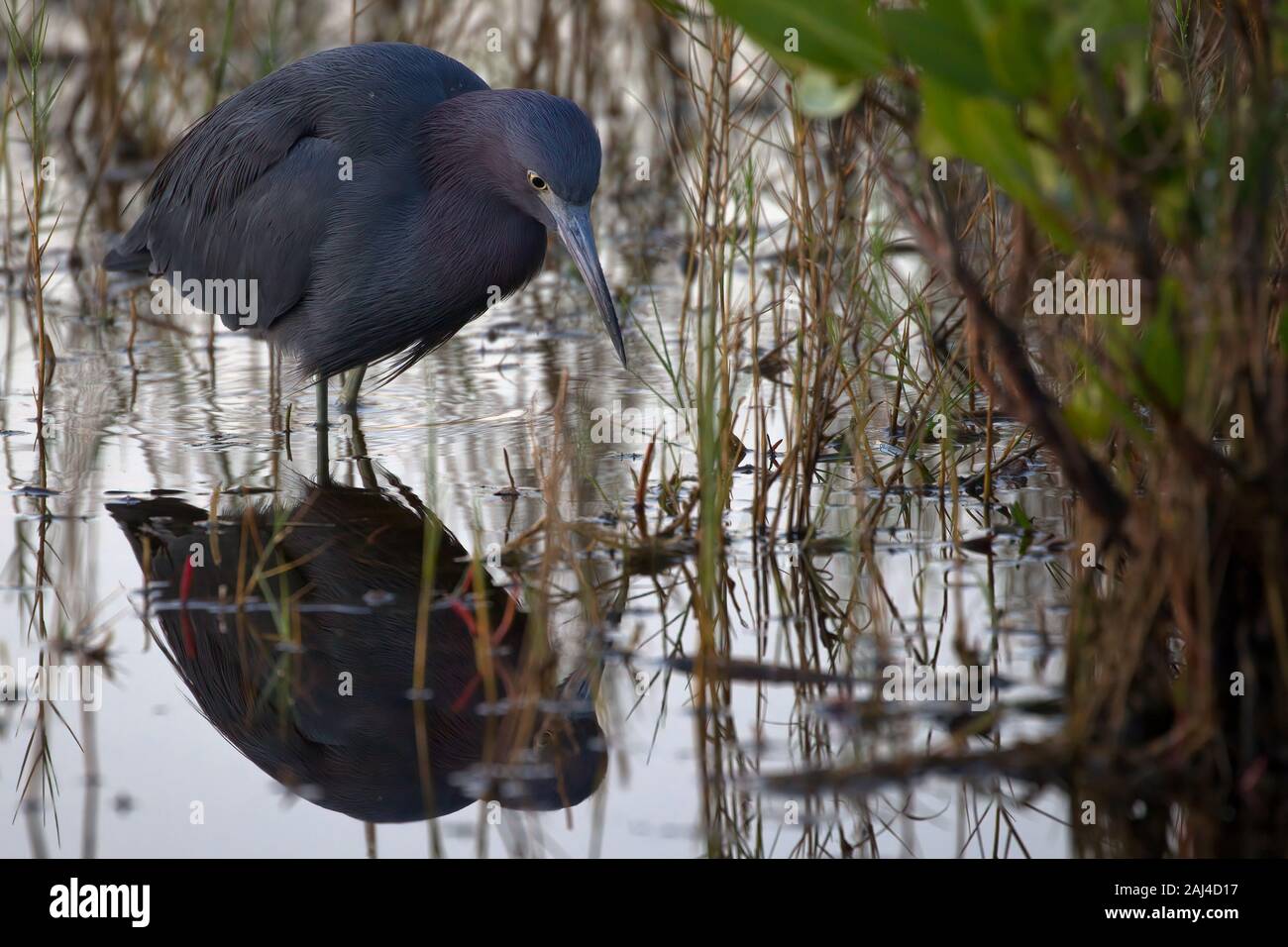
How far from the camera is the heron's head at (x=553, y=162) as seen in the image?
15.4 feet

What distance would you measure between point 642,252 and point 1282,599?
5029 mm

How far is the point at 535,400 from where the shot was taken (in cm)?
567

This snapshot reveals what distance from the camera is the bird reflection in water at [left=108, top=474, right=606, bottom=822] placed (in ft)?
10.0

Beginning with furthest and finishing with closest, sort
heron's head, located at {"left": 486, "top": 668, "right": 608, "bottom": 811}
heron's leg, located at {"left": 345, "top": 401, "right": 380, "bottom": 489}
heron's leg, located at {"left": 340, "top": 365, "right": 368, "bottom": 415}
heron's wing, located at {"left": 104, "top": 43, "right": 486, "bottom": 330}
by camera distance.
A: heron's leg, located at {"left": 340, "top": 365, "right": 368, "bottom": 415}, heron's wing, located at {"left": 104, "top": 43, "right": 486, "bottom": 330}, heron's leg, located at {"left": 345, "top": 401, "right": 380, "bottom": 489}, heron's head, located at {"left": 486, "top": 668, "right": 608, "bottom": 811}

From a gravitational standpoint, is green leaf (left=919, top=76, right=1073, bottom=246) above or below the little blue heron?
below

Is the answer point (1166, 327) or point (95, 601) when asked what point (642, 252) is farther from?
point (1166, 327)

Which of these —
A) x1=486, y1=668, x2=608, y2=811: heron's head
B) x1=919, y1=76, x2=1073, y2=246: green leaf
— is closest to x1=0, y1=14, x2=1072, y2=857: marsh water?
x1=486, y1=668, x2=608, y2=811: heron's head

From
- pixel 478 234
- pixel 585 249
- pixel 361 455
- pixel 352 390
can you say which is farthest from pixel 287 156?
pixel 585 249

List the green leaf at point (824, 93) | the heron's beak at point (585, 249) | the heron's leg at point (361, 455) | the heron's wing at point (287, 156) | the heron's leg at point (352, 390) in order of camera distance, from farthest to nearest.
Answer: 1. the heron's leg at point (352, 390)
2. the heron's wing at point (287, 156)
3. the heron's leg at point (361, 455)
4. the heron's beak at point (585, 249)
5. the green leaf at point (824, 93)

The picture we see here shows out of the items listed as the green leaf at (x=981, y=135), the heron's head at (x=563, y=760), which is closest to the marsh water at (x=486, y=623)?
the heron's head at (x=563, y=760)

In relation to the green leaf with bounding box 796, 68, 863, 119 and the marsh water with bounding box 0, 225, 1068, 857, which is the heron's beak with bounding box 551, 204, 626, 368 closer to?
the marsh water with bounding box 0, 225, 1068, 857

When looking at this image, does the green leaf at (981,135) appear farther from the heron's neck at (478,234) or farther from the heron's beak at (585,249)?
the heron's neck at (478,234)

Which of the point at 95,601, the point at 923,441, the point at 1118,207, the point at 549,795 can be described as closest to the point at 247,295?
the point at 95,601

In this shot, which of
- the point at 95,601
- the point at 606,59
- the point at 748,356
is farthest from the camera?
the point at 606,59
